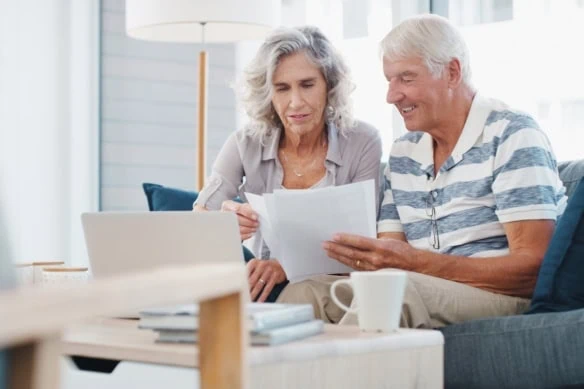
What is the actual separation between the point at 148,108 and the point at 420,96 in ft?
8.82

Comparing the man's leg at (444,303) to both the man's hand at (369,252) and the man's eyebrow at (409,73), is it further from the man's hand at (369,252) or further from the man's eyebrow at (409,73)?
the man's eyebrow at (409,73)

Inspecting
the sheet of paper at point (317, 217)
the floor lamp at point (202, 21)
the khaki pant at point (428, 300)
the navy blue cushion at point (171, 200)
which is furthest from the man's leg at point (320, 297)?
the floor lamp at point (202, 21)

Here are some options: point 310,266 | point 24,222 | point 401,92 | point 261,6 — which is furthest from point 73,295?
point 24,222

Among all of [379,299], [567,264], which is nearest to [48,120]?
[567,264]

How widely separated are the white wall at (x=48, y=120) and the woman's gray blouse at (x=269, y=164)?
73.9 inches

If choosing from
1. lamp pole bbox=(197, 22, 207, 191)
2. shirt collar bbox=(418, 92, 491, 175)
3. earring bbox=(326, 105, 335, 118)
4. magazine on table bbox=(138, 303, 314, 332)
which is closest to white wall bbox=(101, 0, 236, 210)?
lamp pole bbox=(197, 22, 207, 191)

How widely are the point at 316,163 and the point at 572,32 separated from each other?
5.22 ft

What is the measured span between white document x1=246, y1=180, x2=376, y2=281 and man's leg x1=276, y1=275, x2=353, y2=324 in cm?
11

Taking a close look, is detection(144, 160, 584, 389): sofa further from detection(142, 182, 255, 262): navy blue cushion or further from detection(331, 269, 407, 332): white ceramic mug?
detection(142, 182, 255, 262): navy blue cushion

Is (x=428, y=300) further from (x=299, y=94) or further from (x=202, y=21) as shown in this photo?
(x=202, y=21)

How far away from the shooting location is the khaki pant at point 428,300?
2338 millimetres

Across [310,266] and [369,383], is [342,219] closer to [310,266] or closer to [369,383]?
[310,266]

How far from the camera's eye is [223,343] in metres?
1.21

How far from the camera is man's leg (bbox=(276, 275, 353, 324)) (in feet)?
8.00
